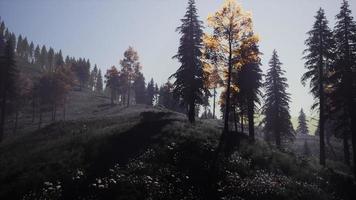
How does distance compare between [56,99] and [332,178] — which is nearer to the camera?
[332,178]

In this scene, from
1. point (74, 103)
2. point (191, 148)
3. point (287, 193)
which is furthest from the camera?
point (74, 103)

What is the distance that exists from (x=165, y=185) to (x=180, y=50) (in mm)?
24369

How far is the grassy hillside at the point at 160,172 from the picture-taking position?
17.2m

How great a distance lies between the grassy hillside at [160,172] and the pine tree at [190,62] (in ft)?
34.2

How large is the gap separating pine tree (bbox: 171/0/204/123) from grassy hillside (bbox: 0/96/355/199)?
34.2 ft

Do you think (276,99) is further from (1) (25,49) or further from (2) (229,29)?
(1) (25,49)

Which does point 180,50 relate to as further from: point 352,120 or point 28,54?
point 28,54

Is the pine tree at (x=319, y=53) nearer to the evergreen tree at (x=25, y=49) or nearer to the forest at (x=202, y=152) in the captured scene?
the forest at (x=202, y=152)

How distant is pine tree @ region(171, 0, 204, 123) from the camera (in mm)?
36938

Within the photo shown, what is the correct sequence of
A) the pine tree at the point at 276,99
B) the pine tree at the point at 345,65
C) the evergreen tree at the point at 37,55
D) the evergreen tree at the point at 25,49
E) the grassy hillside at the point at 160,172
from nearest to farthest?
the grassy hillside at the point at 160,172, the pine tree at the point at 345,65, the pine tree at the point at 276,99, the evergreen tree at the point at 37,55, the evergreen tree at the point at 25,49

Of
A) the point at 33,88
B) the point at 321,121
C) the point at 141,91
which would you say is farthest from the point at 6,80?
the point at 141,91

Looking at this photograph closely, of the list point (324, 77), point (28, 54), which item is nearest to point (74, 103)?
point (324, 77)

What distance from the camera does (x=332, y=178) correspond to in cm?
2370

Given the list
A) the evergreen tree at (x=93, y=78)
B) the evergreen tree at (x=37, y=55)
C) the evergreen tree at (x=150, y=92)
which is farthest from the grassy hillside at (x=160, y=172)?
the evergreen tree at (x=37, y=55)
